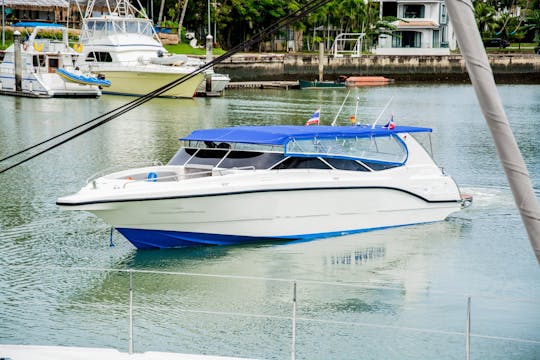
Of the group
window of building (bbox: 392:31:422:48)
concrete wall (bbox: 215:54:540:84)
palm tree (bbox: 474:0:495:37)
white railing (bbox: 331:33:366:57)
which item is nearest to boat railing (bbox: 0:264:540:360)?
concrete wall (bbox: 215:54:540:84)

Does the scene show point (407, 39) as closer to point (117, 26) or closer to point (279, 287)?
point (117, 26)

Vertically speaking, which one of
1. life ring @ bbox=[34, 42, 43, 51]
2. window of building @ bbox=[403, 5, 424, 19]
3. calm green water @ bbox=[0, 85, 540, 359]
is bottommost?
calm green water @ bbox=[0, 85, 540, 359]

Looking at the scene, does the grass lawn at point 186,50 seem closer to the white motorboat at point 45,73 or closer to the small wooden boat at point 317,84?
the small wooden boat at point 317,84

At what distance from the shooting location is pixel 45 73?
5984cm

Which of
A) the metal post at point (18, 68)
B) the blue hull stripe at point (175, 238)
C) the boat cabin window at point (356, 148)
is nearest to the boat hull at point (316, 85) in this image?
the metal post at point (18, 68)

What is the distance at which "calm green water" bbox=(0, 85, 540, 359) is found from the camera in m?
13.2

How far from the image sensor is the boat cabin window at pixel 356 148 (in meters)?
19.8

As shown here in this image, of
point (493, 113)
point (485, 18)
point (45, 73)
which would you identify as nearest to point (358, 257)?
point (493, 113)

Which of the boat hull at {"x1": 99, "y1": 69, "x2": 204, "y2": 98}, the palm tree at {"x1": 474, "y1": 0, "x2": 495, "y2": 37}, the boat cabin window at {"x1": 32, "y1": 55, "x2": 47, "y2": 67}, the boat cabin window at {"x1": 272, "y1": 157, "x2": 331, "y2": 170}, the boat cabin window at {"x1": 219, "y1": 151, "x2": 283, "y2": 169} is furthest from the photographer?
the palm tree at {"x1": 474, "y1": 0, "x2": 495, "y2": 37}

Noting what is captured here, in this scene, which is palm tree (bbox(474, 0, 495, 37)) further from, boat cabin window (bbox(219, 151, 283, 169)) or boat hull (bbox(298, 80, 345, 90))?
boat cabin window (bbox(219, 151, 283, 169))

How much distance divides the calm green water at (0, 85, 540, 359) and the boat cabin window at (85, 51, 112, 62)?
31.7 m

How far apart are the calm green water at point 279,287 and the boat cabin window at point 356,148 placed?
5.12 ft

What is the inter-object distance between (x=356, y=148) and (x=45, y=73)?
139ft

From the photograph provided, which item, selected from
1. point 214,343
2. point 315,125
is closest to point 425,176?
point 315,125
